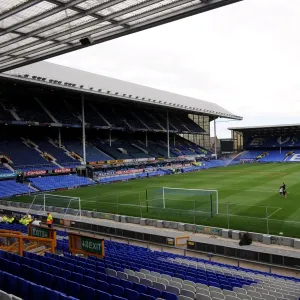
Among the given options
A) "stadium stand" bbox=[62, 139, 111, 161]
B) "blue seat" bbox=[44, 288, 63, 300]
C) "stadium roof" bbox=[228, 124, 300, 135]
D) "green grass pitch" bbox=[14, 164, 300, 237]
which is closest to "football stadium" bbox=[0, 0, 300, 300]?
"blue seat" bbox=[44, 288, 63, 300]

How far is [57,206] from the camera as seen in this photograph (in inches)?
1016

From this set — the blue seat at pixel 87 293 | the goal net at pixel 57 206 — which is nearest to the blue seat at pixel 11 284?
the blue seat at pixel 87 293

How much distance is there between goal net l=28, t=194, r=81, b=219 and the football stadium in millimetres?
79

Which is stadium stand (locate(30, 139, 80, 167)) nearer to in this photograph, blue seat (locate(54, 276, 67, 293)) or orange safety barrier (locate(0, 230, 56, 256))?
orange safety barrier (locate(0, 230, 56, 256))

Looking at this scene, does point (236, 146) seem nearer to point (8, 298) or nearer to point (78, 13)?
point (78, 13)

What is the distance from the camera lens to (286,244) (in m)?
16.6

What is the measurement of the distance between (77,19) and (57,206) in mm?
15977

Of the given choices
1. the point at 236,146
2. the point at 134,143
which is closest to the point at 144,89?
the point at 134,143

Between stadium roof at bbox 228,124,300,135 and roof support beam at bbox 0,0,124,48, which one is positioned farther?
stadium roof at bbox 228,124,300,135

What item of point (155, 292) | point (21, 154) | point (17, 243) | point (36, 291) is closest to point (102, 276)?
point (155, 292)

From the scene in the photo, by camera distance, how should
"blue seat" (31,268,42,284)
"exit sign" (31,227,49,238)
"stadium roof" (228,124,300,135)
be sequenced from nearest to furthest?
"blue seat" (31,268,42,284), "exit sign" (31,227,49,238), "stadium roof" (228,124,300,135)

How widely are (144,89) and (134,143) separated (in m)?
11.3

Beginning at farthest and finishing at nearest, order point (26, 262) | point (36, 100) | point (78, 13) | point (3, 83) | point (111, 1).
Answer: point (36, 100), point (3, 83), point (78, 13), point (111, 1), point (26, 262)

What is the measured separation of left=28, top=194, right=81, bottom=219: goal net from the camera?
24.9 m
